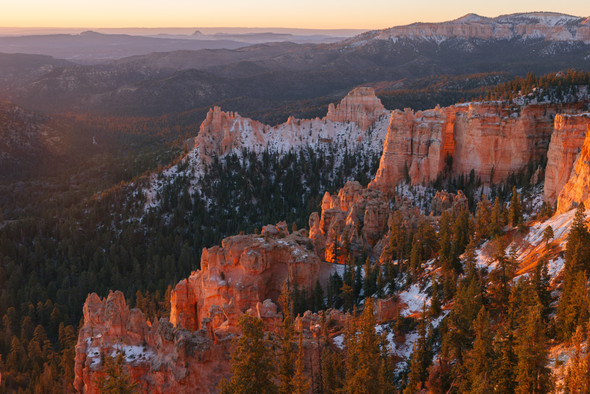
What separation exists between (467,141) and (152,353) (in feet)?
179

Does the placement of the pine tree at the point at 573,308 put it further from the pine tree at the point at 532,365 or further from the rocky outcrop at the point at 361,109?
the rocky outcrop at the point at 361,109

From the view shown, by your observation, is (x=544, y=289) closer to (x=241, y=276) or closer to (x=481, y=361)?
(x=481, y=361)

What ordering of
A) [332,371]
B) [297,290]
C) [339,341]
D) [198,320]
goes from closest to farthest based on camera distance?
[332,371]
[339,341]
[198,320]
[297,290]

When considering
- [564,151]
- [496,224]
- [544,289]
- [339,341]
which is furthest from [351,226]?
[544,289]

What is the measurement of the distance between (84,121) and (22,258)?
130 metres

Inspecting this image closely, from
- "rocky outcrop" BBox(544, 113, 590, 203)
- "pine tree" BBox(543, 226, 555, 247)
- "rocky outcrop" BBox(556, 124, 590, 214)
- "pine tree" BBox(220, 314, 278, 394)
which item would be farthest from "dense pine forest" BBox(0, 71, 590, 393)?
"rocky outcrop" BBox(544, 113, 590, 203)

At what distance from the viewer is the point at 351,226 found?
177 ft

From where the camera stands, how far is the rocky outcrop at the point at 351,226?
168 ft

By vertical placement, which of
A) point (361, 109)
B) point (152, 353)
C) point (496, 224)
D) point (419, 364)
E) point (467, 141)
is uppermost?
point (361, 109)

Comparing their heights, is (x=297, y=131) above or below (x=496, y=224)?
below

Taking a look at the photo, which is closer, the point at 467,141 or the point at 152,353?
the point at 152,353

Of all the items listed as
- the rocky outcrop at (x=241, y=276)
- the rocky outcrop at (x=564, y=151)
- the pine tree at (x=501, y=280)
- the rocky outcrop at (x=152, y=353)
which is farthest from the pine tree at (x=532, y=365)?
the rocky outcrop at (x=564, y=151)

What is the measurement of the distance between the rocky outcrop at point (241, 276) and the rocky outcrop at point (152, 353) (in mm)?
8244

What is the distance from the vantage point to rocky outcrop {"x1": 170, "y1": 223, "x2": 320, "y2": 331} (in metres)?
39.2
